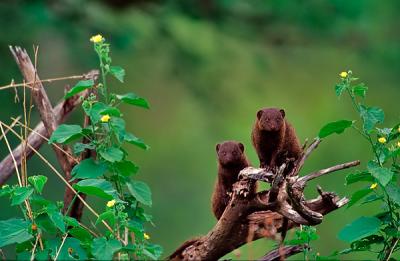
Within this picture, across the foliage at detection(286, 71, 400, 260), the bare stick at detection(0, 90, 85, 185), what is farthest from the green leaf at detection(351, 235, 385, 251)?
the bare stick at detection(0, 90, 85, 185)

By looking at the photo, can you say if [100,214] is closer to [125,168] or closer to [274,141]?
[125,168]

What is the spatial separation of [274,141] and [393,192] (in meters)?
1.08

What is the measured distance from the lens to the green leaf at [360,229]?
4.13 m

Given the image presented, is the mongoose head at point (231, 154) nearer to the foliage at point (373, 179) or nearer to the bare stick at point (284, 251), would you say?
the bare stick at point (284, 251)

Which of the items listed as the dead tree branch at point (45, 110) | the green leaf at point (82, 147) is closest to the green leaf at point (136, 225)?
the green leaf at point (82, 147)

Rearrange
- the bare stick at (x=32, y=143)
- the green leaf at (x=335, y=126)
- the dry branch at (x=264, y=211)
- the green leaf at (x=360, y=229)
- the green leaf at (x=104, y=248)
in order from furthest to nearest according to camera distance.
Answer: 1. the bare stick at (x=32, y=143)
2. the dry branch at (x=264, y=211)
3. the green leaf at (x=335, y=126)
4. the green leaf at (x=360, y=229)
5. the green leaf at (x=104, y=248)

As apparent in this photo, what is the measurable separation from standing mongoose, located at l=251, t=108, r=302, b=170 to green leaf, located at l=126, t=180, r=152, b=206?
0.85m

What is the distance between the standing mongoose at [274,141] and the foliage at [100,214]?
2.75 feet

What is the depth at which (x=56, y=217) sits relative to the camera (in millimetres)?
4211

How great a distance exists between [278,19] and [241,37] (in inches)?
18.4

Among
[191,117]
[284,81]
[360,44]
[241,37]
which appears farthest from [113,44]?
[191,117]

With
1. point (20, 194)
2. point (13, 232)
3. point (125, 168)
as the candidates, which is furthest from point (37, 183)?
point (125, 168)

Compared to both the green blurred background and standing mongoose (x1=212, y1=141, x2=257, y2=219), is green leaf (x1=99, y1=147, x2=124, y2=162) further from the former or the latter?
the green blurred background

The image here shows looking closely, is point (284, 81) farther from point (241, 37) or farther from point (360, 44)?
point (241, 37)
